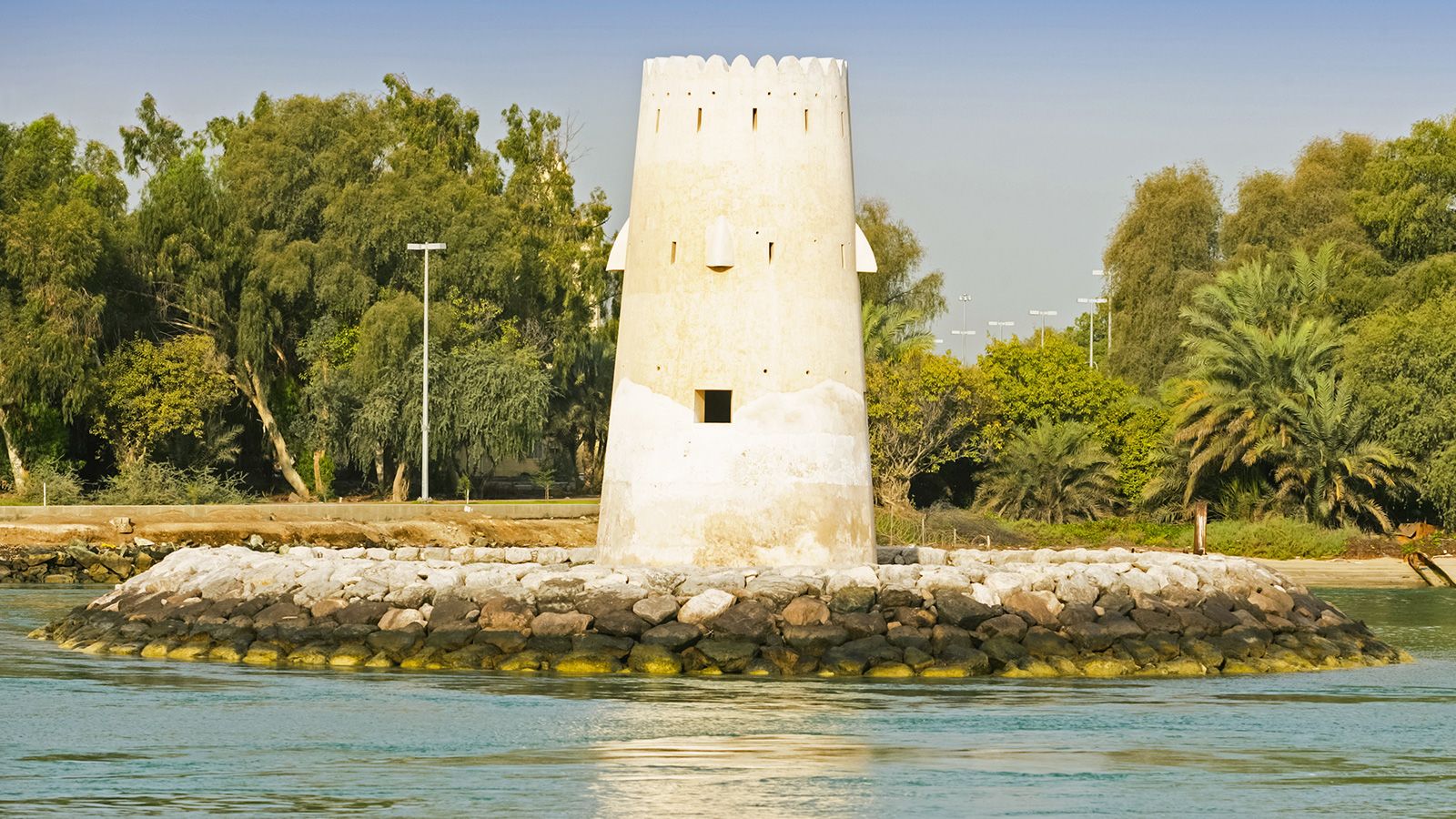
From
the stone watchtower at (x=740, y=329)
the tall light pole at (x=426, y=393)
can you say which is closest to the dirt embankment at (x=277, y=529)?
the tall light pole at (x=426, y=393)

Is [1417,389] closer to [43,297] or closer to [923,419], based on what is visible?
[923,419]

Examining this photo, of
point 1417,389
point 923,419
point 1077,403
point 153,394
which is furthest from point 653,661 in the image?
point 153,394

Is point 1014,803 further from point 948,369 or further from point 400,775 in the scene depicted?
point 948,369

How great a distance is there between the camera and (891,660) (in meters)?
22.3

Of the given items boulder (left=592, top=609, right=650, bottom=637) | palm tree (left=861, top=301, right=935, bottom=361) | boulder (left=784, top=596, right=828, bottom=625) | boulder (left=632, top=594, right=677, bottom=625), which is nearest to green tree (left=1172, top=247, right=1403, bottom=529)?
palm tree (left=861, top=301, right=935, bottom=361)

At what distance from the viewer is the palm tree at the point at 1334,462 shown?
45531mm

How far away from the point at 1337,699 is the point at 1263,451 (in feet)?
83.9

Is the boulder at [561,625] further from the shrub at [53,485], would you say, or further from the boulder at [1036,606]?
the shrub at [53,485]

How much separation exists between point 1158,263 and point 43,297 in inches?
1216

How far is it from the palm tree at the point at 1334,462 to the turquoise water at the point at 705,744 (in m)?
22.9

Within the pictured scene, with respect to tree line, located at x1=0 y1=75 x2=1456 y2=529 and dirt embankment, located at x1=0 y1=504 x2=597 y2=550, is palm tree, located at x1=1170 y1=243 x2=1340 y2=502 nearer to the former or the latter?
tree line, located at x1=0 y1=75 x2=1456 y2=529

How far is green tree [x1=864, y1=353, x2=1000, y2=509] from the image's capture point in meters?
51.0

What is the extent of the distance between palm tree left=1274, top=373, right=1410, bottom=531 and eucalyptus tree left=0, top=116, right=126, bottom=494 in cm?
2853

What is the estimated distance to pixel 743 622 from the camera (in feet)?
73.6
